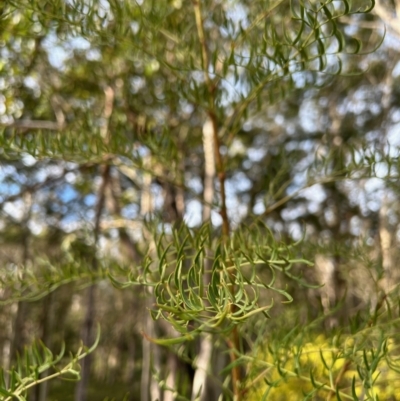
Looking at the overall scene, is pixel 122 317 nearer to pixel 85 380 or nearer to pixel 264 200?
pixel 85 380

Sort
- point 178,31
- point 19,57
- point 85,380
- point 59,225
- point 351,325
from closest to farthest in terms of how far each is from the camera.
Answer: point 351,325, point 178,31, point 85,380, point 19,57, point 59,225

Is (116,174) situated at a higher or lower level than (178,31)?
higher

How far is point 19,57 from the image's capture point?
306cm

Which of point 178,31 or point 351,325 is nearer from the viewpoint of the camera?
point 351,325

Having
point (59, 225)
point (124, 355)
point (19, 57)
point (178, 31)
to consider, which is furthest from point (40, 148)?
point (124, 355)

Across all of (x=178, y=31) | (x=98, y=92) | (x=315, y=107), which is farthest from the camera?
(x=315, y=107)

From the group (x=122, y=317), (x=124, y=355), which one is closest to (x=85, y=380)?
(x=122, y=317)

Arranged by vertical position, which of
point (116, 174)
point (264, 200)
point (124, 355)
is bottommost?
point (124, 355)

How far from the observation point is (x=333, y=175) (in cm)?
104

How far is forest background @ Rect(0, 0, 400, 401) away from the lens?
2.19 feet

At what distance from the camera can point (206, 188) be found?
3.24 m

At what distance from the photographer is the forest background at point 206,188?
0.67 metres

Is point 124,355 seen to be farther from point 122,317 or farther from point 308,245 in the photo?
point 308,245

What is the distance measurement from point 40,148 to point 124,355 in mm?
19868
